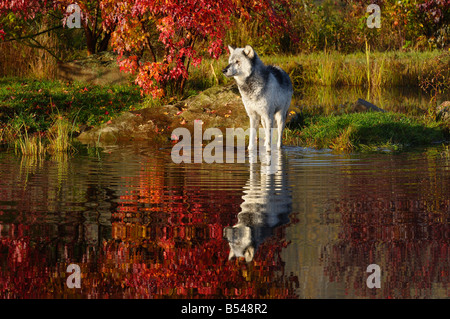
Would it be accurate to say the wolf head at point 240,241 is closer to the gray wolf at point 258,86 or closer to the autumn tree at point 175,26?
the gray wolf at point 258,86

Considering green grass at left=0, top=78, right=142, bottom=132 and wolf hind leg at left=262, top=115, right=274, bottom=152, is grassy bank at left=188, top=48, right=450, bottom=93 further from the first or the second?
wolf hind leg at left=262, top=115, right=274, bottom=152

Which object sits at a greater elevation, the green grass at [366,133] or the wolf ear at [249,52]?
the wolf ear at [249,52]

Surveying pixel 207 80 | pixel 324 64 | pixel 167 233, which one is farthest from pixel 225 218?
pixel 324 64

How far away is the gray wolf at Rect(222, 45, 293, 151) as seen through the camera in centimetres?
1270

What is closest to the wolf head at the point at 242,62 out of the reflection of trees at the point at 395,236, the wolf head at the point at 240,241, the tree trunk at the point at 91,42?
the reflection of trees at the point at 395,236

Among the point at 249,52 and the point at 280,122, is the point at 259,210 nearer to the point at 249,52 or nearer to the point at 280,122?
the point at 249,52

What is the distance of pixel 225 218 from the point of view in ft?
24.6

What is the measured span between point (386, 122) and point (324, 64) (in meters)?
10.1

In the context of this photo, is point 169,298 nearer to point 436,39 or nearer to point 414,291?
point 414,291

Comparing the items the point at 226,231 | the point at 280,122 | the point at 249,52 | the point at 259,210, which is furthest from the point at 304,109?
the point at 226,231

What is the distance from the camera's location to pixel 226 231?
22.4ft

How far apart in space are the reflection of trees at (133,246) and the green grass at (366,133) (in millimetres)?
4980

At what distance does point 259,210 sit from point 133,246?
1.95 metres

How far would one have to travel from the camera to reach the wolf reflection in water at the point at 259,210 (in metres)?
6.35
